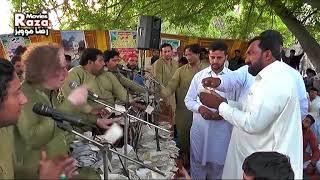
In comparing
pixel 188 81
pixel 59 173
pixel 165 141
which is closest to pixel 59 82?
pixel 59 173

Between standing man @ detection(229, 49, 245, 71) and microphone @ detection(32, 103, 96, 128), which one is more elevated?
microphone @ detection(32, 103, 96, 128)

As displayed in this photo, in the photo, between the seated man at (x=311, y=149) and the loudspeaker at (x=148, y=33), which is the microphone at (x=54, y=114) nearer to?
the seated man at (x=311, y=149)

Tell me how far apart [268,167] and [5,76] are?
52.8 inches

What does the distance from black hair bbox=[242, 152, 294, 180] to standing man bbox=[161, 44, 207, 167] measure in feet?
12.9

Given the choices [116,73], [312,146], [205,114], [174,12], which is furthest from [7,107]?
[174,12]

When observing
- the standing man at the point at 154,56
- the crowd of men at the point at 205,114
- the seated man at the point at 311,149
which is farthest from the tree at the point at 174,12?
the crowd of men at the point at 205,114

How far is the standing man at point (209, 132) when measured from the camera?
204 inches

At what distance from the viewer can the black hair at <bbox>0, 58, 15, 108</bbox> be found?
7.83 ft

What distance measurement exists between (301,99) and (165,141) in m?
1.91

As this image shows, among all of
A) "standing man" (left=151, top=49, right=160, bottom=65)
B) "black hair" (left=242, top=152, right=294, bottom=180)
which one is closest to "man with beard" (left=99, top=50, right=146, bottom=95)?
"black hair" (left=242, top=152, right=294, bottom=180)

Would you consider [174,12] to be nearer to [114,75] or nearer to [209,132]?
[114,75]

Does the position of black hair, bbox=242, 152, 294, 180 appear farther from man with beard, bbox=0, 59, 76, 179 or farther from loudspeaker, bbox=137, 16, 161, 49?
loudspeaker, bbox=137, 16, 161, 49

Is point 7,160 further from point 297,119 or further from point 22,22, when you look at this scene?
point 22,22

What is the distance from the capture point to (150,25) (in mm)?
8500
